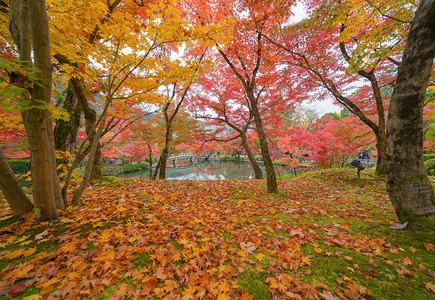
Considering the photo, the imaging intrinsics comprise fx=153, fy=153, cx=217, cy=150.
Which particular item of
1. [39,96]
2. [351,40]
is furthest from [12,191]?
[351,40]

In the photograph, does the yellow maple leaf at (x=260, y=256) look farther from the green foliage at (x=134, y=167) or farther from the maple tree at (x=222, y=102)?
the green foliage at (x=134, y=167)

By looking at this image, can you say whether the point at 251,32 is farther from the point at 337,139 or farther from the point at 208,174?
the point at 208,174

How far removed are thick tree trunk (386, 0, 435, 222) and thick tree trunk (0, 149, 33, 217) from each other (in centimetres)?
556

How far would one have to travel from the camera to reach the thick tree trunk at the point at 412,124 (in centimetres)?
208

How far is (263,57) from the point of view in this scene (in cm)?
548

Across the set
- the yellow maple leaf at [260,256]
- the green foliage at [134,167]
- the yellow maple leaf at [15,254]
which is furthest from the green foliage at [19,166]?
the yellow maple leaf at [260,256]

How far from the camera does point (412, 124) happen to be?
2.19 meters

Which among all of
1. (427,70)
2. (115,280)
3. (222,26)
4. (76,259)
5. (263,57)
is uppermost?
(263,57)

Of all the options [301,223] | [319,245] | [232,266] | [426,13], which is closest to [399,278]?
[319,245]

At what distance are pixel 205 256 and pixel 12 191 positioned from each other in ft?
9.39

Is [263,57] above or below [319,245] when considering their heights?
above

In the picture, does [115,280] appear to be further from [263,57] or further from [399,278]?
[263,57]

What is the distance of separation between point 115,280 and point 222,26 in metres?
3.93

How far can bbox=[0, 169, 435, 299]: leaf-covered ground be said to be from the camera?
53.4 inches
